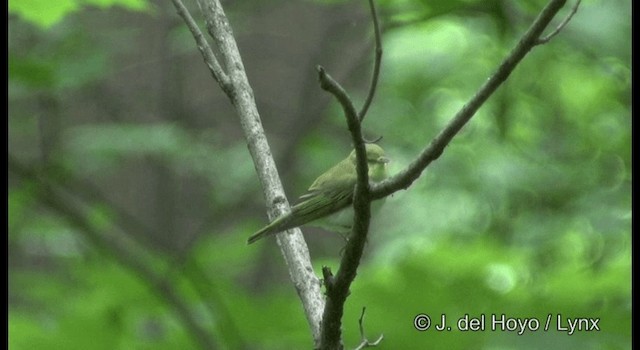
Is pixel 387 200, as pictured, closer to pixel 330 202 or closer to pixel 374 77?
pixel 330 202

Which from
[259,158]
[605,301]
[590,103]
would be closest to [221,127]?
[590,103]

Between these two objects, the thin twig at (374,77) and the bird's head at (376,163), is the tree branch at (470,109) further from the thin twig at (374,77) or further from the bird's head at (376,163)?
the bird's head at (376,163)

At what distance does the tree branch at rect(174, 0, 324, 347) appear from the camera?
2516 mm

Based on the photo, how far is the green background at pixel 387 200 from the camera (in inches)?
173

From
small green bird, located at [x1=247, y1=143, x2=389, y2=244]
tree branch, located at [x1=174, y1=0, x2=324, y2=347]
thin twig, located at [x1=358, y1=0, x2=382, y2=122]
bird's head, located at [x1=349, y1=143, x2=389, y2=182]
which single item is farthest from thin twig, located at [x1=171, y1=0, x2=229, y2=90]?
bird's head, located at [x1=349, y1=143, x2=389, y2=182]

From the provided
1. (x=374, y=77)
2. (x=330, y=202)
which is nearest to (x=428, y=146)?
(x=374, y=77)

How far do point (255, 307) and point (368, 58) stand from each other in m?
2.43

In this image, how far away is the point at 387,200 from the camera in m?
5.57

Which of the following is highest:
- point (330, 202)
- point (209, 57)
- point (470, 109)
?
point (209, 57)

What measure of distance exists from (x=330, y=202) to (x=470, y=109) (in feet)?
4.10

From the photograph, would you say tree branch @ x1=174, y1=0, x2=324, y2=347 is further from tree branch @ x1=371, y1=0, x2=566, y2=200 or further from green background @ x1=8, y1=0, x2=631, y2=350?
green background @ x1=8, y1=0, x2=631, y2=350

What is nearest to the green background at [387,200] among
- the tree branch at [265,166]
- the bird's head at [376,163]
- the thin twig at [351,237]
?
the bird's head at [376,163]
